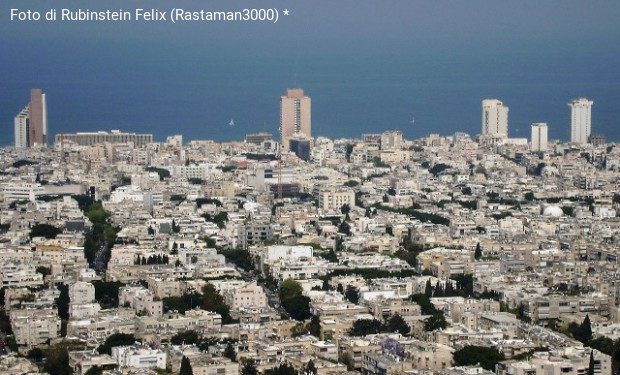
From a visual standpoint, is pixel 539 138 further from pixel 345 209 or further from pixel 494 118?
pixel 345 209

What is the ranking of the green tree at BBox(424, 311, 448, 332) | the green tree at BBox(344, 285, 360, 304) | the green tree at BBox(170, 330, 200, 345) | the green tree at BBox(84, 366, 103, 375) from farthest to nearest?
the green tree at BBox(344, 285, 360, 304)
the green tree at BBox(424, 311, 448, 332)
the green tree at BBox(170, 330, 200, 345)
the green tree at BBox(84, 366, 103, 375)

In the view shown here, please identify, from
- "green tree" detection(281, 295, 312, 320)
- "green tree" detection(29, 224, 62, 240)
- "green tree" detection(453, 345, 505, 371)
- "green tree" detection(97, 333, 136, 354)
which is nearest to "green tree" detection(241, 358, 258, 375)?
"green tree" detection(97, 333, 136, 354)

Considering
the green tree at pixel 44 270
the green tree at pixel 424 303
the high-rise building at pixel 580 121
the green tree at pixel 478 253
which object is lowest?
the green tree at pixel 424 303

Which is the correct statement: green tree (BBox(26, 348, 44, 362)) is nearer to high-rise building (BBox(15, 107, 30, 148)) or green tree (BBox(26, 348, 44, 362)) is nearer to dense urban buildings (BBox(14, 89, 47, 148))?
dense urban buildings (BBox(14, 89, 47, 148))

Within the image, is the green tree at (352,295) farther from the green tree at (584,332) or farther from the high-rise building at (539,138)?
the high-rise building at (539,138)

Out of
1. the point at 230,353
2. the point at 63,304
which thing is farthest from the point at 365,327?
the point at 63,304

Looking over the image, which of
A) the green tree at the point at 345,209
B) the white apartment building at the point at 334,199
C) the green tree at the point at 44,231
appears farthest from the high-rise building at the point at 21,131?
the green tree at the point at 44,231
